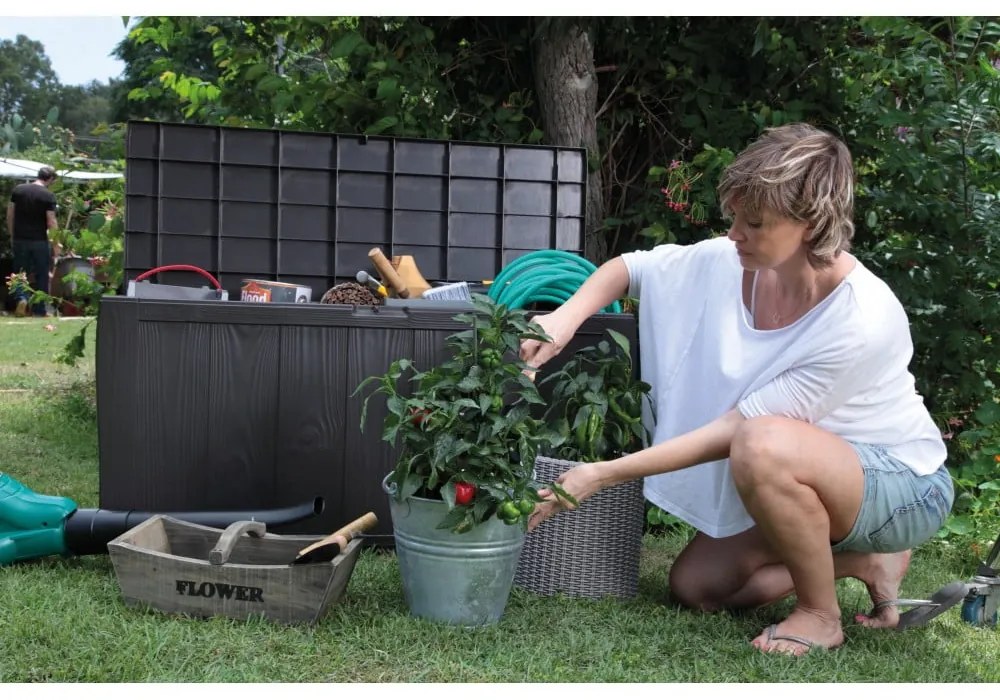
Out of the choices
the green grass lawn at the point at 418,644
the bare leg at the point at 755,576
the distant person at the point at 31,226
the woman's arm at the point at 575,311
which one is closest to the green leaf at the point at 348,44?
the woman's arm at the point at 575,311

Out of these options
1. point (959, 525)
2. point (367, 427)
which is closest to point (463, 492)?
point (367, 427)

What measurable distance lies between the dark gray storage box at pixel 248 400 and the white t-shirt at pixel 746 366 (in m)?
0.32

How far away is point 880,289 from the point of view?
2211mm

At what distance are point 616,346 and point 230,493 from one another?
1.17 meters

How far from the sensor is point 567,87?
4199 millimetres

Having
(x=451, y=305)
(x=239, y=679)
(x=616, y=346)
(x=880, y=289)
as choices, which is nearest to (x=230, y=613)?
(x=239, y=679)

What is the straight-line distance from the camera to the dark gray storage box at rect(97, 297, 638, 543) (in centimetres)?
266

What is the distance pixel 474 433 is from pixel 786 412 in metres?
0.71

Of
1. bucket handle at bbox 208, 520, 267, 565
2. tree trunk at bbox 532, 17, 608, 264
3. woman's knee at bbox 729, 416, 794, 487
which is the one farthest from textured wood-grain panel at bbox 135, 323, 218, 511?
tree trunk at bbox 532, 17, 608, 264

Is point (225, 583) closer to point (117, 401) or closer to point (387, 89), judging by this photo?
point (117, 401)

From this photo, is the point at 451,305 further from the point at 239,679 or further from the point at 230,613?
the point at 239,679

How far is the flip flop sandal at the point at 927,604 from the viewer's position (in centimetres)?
235

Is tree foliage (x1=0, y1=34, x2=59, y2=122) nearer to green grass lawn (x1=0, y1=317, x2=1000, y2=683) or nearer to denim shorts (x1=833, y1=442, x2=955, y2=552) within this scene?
green grass lawn (x1=0, y1=317, x2=1000, y2=683)

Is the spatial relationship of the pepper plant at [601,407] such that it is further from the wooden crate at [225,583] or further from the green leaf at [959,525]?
the green leaf at [959,525]
